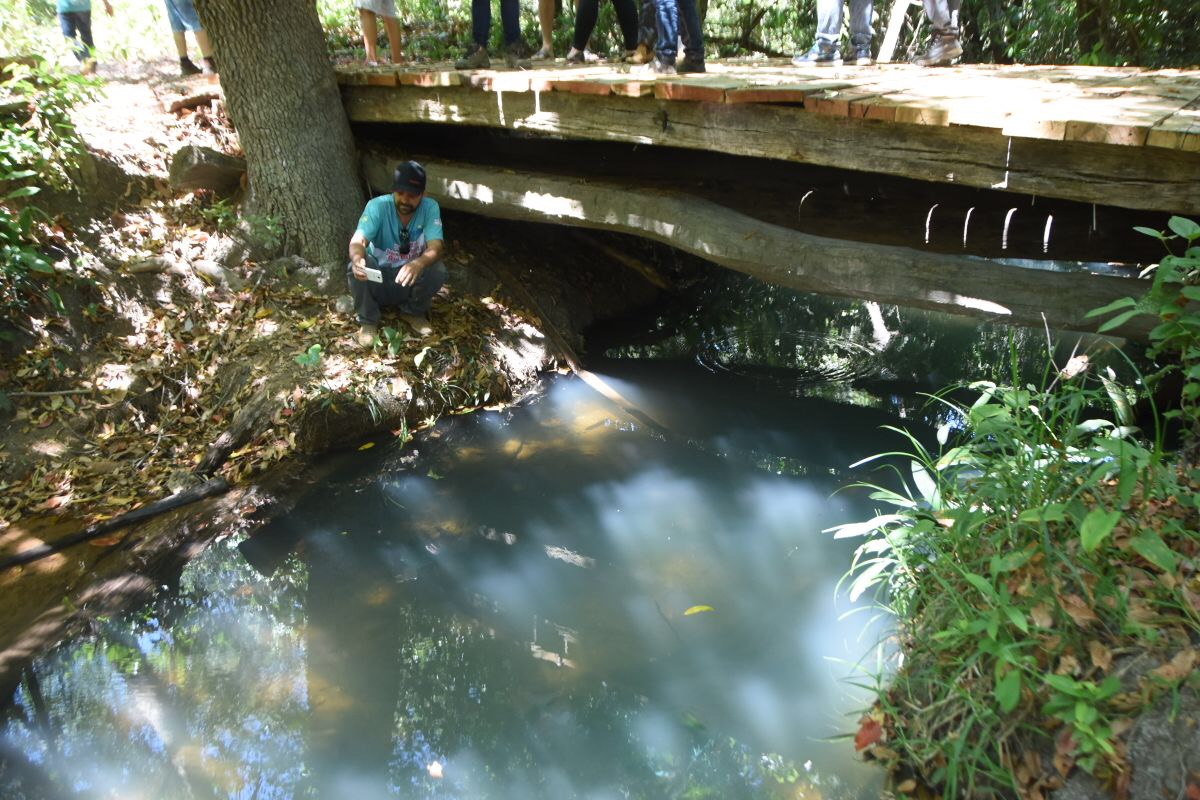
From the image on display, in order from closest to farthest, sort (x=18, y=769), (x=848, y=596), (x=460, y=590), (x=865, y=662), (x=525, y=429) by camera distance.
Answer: (x=18, y=769) < (x=865, y=662) < (x=848, y=596) < (x=460, y=590) < (x=525, y=429)

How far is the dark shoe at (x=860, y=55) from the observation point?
5.99 metres

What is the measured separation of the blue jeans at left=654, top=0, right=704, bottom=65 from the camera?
16.3 ft

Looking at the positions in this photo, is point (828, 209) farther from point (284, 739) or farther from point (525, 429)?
point (284, 739)

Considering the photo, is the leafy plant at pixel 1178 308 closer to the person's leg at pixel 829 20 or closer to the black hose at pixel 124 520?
the person's leg at pixel 829 20

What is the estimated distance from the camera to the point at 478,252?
7.11 metres

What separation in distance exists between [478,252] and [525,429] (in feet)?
6.84

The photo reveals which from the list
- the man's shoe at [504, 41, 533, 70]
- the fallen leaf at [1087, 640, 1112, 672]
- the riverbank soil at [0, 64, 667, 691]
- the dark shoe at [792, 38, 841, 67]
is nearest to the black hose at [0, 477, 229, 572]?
the riverbank soil at [0, 64, 667, 691]

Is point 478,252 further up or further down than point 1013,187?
further down

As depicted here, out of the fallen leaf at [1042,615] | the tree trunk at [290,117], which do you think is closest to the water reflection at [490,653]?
the fallen leaf at [1042,615]

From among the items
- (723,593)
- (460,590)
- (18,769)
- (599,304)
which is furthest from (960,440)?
(18,769)

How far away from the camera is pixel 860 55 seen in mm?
6145

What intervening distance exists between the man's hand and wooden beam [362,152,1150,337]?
3.29 ft

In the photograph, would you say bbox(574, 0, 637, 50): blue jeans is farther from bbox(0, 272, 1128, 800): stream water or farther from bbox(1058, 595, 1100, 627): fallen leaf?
bbox(1058, 595, 1100, 627): fallen leaf

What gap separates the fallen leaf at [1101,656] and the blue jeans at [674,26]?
13.1ft
